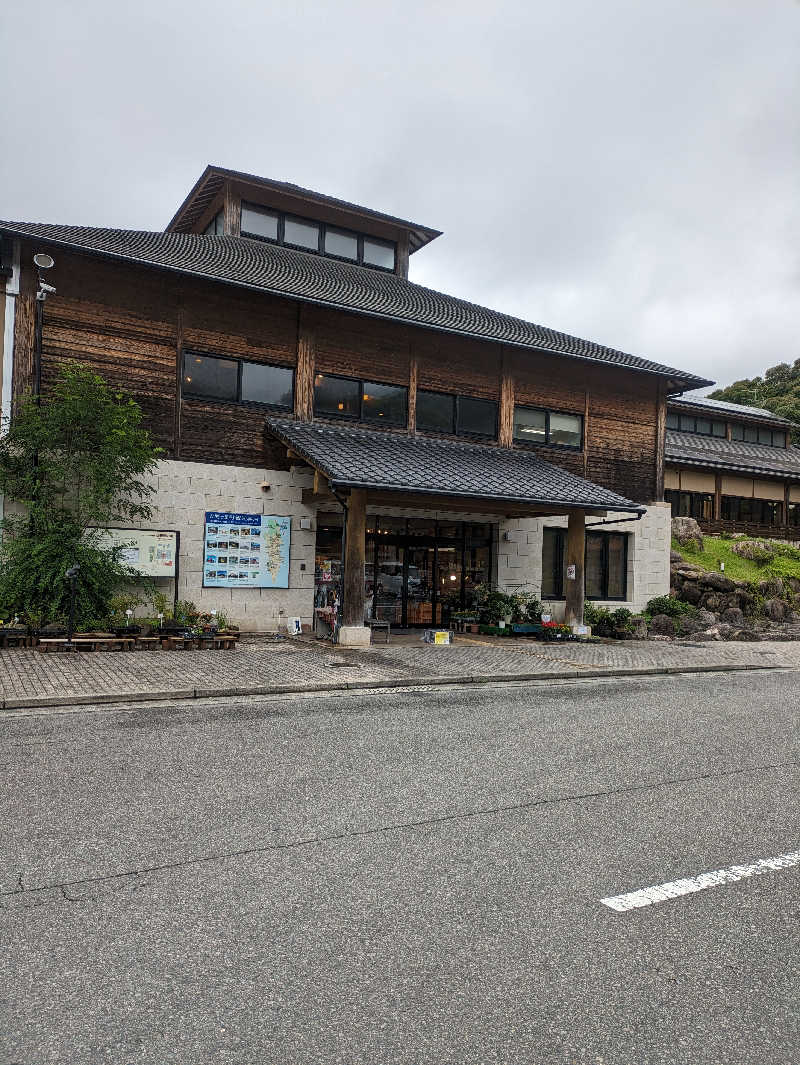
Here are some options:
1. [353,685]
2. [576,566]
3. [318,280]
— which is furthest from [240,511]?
[576,566]

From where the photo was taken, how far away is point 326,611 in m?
17.1

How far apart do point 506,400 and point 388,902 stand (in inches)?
687

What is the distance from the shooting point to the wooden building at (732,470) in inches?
1305

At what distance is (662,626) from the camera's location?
20875mm

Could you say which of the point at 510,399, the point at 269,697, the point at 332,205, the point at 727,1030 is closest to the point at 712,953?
the point at 727,1030

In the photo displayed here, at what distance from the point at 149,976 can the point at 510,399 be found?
18.4 m

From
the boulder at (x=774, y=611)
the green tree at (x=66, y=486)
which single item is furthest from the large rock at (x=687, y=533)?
the green tree at (x=66, y=486)

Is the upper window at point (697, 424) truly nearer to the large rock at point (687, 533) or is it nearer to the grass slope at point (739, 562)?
the large rock at point (687, 533)

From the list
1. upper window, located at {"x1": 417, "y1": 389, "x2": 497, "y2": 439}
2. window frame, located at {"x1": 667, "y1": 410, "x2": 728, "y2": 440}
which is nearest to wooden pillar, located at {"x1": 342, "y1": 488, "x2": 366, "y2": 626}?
upper window, located at {"x1": 417, "y1": 389, "x2": 497, "y2": 439}

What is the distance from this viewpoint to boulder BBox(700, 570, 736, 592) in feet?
77.2

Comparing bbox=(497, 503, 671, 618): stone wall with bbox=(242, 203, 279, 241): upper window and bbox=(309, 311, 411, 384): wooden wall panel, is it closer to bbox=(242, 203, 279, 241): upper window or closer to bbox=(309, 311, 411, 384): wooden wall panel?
bbox=(309, 311, 411, 384): wooden wall panel

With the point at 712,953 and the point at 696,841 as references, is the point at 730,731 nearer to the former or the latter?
the point at 696,841

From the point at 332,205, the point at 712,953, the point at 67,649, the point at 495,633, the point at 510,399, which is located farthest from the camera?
the point at 332,205

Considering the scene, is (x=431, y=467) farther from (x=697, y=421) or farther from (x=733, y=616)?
(x=697, y=421)
